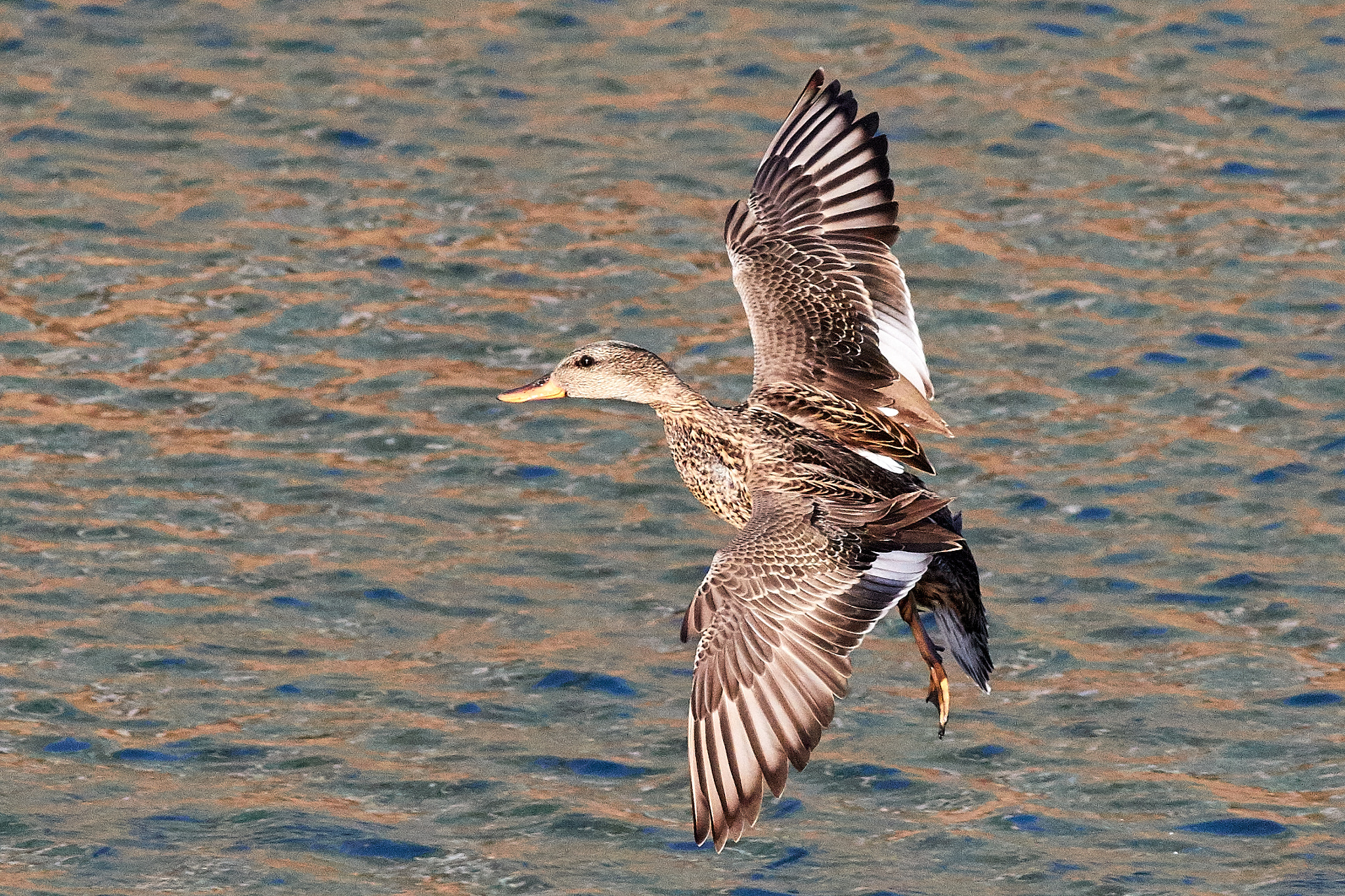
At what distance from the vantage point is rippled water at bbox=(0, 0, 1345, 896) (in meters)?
8.73

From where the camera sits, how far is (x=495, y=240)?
12898 mm

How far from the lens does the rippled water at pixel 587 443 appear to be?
8.73 meters

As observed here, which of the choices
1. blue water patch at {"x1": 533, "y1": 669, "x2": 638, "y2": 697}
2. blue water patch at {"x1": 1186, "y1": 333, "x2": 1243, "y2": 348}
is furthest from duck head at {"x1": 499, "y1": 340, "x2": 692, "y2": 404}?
blue water patch at {"x1": 1186, "y1": 333, "x2": 1243, "y2": 348}

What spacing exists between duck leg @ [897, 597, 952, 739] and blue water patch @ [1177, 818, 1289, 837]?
1.68 metres

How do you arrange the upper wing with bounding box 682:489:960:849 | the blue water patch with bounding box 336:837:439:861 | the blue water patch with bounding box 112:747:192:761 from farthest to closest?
1. the blue water patch with bounding box 112:747:192:761
2. the blue water patch with bounding box 336:837:439:861
3. the upper wing with bounding box 682:489:960:849

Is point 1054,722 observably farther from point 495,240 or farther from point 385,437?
point 495,240

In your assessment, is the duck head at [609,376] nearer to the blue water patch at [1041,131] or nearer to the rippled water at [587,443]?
the rippled water at [587,443]

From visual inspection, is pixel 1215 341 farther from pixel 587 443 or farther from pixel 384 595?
pixel 384 595

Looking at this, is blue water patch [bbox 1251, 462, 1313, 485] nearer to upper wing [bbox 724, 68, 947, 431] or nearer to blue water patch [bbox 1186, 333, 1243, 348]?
blue water patch [bbox 1186, 333, 1243, 348]

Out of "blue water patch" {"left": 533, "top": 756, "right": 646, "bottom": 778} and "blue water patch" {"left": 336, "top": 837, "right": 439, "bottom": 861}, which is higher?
"blue water patch" {"left": 533, "top": 756, "right": 646, "bottom": 778}

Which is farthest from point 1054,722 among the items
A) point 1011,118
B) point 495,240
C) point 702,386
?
point 1011,118

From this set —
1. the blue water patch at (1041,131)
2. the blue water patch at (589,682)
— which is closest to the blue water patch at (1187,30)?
the blue water patch at (1041,131)

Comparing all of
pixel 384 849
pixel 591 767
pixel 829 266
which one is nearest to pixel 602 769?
pixel 591 767

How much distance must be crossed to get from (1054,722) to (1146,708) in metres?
0.40
